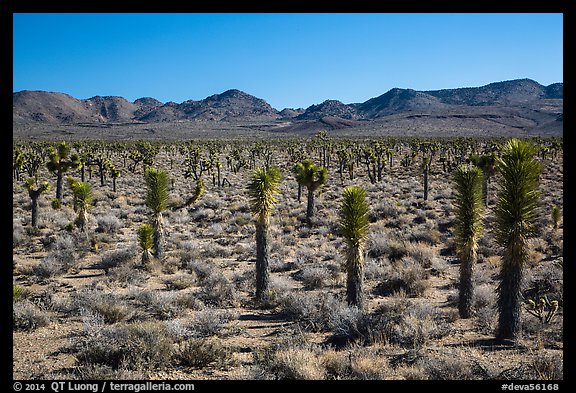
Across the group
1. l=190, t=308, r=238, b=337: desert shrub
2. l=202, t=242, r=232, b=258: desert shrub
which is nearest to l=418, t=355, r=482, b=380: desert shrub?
l=190, t=308, r=238, b=337: desert shrub

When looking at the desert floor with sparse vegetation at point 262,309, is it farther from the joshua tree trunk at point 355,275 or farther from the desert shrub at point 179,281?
the joshua tree trunk at point 355,275

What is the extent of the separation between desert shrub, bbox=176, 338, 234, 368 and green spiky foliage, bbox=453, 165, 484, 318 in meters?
6.24

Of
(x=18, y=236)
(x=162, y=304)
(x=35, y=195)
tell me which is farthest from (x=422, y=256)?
(x=35, y=195)

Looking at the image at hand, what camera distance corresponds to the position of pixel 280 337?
28.9 ft

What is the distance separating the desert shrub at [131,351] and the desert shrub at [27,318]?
2.34 meters

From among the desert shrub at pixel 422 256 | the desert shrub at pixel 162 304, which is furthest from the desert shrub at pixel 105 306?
the desert shrub at pixel 422 256

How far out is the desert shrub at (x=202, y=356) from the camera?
7113 millimetres

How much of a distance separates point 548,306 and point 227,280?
9358 mm

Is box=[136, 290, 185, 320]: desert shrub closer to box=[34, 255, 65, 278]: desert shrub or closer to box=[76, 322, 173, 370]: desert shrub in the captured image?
box=[76, 322, 173, 370]: desert shrub

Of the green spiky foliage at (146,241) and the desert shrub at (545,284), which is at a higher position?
the green spiky foliage at (146,241)

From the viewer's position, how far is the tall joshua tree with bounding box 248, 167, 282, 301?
11578mm
